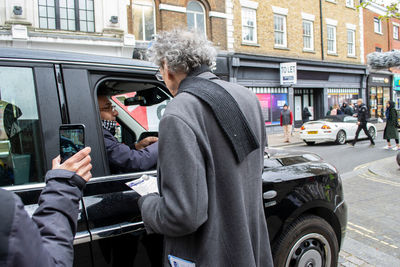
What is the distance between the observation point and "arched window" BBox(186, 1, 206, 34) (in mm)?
14938

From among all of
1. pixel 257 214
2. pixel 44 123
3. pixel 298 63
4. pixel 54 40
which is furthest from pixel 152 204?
pixel 298 63

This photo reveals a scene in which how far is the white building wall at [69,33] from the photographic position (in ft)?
33.5

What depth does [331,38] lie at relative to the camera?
20.5 m

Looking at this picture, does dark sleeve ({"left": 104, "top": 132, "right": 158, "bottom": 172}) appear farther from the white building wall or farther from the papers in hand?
the white building wall

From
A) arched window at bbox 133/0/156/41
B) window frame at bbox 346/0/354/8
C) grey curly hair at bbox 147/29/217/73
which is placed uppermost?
window frame at bbox 346/0/354/8

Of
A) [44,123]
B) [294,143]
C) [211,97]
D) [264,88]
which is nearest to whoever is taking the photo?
[211,97]

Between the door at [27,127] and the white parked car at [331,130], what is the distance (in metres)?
12.1

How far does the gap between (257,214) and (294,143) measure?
1281 cm

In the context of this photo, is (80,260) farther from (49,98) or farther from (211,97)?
(211,97)

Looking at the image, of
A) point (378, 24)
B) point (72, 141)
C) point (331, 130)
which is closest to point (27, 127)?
point (72, 141)

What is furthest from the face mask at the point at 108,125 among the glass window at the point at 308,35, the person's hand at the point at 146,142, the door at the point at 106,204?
the glass window at the point at 308,35

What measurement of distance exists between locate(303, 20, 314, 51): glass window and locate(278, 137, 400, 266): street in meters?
12.5

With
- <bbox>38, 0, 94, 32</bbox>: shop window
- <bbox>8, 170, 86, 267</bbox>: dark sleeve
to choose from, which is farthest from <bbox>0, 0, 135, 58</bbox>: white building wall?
<bbox>8, 170, 86, 267</bbox>: dark sleeve

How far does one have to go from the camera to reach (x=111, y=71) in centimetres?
183
